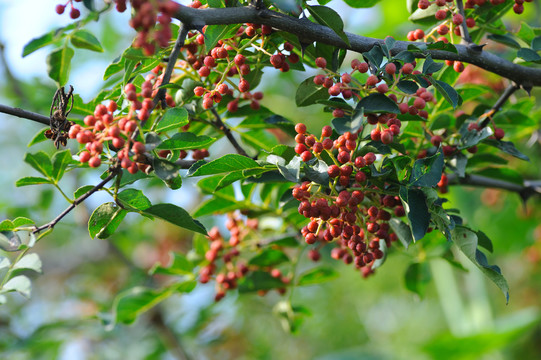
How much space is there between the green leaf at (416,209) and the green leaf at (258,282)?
25.5 inches

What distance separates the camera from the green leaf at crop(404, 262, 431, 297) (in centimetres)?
150

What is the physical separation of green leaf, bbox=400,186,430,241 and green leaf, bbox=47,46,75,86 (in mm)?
578

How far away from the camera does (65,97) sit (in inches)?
34.7

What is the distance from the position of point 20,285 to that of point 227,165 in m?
0.38

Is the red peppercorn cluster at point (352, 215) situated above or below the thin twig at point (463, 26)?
below

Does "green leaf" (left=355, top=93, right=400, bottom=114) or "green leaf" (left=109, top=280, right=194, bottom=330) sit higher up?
"green leaf" (left=355, top=93, right=400, bottom=114)

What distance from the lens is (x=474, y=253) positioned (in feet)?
2.89

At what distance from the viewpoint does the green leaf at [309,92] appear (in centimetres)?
97

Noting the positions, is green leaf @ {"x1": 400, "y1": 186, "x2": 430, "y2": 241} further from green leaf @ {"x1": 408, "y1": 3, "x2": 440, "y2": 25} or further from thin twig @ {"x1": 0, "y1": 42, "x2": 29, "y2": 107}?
thin twig @ {"x1": 0, "y1": 42, "x2": 29, "y2": 107}

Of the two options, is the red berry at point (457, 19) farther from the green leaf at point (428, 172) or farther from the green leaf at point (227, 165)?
the green leaf at point (227, 165)

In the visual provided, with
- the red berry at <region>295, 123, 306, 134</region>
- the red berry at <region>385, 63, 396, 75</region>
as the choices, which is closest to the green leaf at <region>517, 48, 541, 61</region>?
the red berry at <region>385, 63, 396, 75</region>

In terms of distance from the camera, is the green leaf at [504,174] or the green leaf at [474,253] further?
the green leaf at [504,174]

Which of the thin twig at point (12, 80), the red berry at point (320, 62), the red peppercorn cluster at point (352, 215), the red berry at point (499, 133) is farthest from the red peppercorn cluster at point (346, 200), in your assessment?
the thin twig at point (12, 80)

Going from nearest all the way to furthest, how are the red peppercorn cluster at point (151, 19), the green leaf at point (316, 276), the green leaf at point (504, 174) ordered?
the red peppercorn cluster at point (151, 19) → the green leaf at point (504, 174) → the green leaf at point (316, 276)
